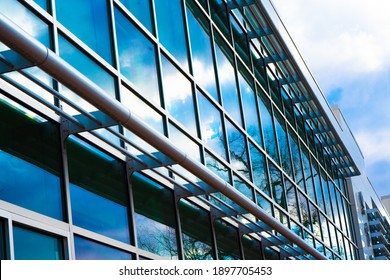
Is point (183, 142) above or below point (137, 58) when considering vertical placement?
below

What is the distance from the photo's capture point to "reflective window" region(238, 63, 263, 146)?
61.1 ft

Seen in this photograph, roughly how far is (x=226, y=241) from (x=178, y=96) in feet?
11.0

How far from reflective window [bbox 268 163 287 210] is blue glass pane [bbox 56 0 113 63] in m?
8.55

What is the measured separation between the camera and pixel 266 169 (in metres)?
19.0

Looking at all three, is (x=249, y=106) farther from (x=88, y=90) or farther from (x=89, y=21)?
(x=88, y=90)

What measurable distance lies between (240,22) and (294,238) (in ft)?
20.2

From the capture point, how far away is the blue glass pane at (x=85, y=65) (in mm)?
10323

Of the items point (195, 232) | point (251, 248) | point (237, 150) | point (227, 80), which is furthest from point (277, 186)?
point (195, 232)

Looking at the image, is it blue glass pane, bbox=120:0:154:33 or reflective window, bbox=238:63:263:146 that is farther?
reflective window, bbox=238:63:263:146

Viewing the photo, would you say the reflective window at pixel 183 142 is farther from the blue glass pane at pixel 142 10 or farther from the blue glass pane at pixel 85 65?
the blue glass pane at pixel 85 65

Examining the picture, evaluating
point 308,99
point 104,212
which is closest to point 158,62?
point 104,212

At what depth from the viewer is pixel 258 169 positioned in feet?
60.1

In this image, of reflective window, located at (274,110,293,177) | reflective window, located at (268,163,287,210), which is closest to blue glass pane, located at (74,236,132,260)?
reflective window, located at (268,163,287,210)

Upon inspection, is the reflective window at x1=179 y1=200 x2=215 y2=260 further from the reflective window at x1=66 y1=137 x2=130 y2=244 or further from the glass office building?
the reflective window at x1=66 y1=137 x2=130 y2=244
